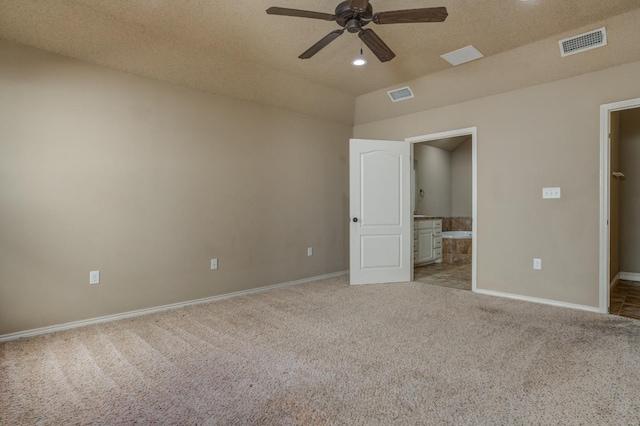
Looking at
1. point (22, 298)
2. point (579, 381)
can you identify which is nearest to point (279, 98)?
point (22, 298)

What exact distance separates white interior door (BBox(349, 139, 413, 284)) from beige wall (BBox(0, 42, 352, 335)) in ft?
2.50

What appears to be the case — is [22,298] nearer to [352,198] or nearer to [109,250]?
[109,250]

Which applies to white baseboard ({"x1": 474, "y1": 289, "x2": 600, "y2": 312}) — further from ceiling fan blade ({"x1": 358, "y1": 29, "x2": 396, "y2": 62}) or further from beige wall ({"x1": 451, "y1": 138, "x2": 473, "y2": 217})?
beige wall ({"x1": 451, "y1": 138, "x2": 473, "y2": 217})

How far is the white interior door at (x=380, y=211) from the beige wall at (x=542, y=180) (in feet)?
3.15

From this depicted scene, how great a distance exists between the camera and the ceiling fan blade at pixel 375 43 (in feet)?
8.50

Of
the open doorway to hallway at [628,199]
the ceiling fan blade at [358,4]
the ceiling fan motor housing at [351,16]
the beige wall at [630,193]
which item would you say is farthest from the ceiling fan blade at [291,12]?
the beige wall at [630,193]

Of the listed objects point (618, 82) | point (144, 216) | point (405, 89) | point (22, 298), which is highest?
point (405, 89)

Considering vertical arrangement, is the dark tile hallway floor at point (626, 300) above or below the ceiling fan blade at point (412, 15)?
below

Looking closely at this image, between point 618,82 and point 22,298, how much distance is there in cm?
597

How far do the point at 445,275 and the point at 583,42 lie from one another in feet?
11.5

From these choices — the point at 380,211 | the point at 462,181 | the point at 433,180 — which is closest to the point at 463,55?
the point at 380,211

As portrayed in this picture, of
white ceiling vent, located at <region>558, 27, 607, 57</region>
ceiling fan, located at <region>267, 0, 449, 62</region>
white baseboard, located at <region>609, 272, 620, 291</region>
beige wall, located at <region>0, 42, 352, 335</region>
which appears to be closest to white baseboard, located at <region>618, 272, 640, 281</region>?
white baseboard, located at <region>609, 272, 620, 291</region>

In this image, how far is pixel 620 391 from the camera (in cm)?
201

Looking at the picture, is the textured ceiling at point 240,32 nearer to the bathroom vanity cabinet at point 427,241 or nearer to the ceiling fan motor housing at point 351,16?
the ceiling fan motor housing at point 351,16
